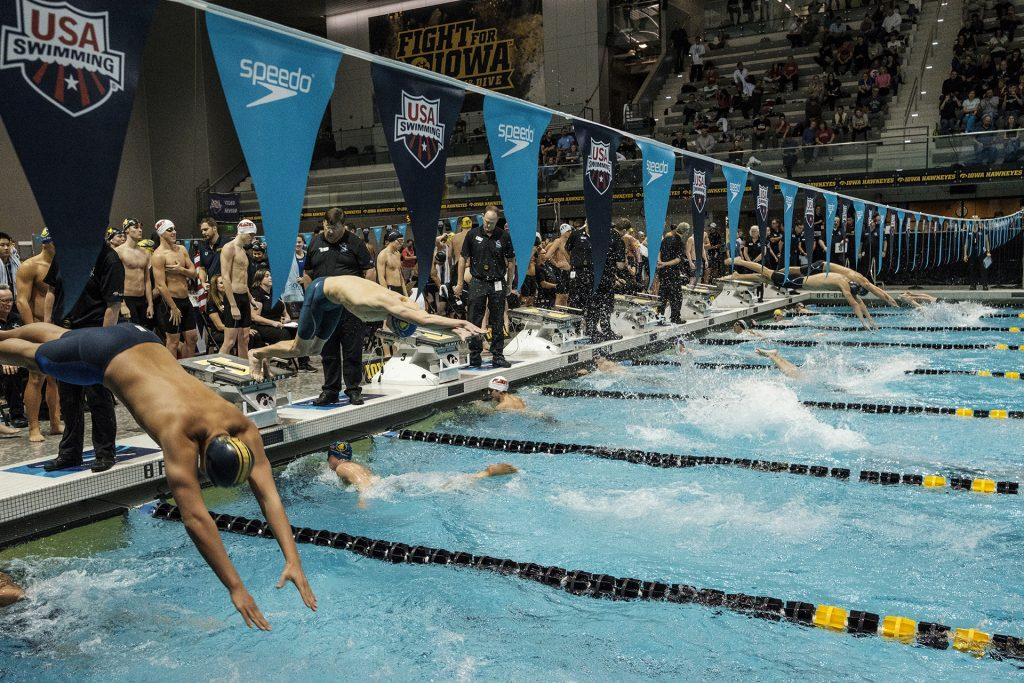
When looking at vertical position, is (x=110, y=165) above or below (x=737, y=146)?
below

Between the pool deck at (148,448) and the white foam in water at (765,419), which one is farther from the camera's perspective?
the white foam in water at (765,419)

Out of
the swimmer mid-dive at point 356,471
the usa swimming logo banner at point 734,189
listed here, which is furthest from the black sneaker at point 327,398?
the usa swimming logo banner at point 734,189

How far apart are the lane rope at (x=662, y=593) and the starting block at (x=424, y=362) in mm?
2910

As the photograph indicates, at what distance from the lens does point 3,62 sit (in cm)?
282

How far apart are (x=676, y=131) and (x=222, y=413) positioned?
764 inches

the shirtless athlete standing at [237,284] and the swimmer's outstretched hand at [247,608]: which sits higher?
the shirtless athlete standing at [237,284]

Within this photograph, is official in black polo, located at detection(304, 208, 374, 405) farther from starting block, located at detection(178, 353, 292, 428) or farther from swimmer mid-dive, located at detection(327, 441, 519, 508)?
swimmer mid-dive, located at detection(327, 441, 519, 508)

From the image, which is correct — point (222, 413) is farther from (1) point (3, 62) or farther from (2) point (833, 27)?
(2) point (833, 27)

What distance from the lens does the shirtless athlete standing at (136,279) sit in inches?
263

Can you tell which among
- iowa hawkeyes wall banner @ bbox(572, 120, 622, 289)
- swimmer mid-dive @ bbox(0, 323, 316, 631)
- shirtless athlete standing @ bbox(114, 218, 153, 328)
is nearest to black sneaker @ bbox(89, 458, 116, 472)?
swimmer mid-dive @ bbox(0, 323, 316, 631)

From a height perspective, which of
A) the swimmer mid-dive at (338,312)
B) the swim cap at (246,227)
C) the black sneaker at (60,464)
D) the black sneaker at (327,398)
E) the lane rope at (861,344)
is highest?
the swim cap at (246,227)

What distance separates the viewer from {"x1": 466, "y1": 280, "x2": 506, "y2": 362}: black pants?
793 centimetres

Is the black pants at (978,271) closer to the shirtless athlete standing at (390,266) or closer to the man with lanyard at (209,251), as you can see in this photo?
the shirtless athlete standing at (390,266)

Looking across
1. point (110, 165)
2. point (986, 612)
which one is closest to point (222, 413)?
point (110, 165)
